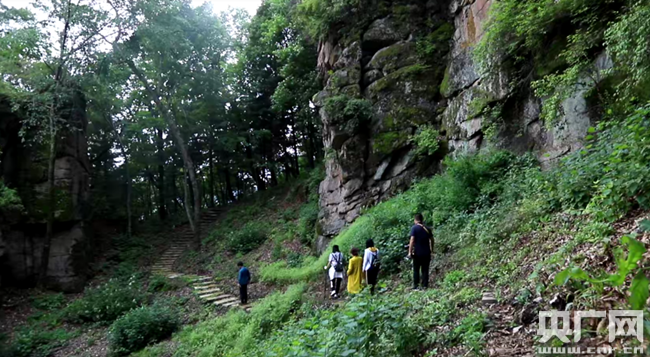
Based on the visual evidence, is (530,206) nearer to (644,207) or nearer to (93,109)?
(644,207)

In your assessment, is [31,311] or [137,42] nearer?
[31,311]

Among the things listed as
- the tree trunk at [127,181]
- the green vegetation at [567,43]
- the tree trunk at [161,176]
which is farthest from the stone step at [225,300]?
the tree trunk at [161,176]

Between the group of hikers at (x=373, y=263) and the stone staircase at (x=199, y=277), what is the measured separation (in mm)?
3762

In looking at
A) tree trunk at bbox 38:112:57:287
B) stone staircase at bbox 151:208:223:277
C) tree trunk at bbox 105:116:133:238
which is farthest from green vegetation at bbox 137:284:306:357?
tree trunk at bbox 105:116:133:238

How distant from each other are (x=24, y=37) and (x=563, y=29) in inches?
794

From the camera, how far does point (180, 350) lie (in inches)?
357

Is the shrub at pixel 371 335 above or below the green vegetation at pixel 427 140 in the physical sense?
below

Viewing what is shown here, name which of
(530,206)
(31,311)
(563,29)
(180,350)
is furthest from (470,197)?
(31,311)

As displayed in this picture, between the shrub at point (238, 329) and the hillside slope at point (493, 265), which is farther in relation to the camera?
the shrub at point (238, 329)

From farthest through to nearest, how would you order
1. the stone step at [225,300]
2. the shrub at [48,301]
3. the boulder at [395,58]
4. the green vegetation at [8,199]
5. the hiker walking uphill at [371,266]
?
the shrub at [48,301]
the green vegetation at [8,199]
the boulder at [395,58]
the stone step at [225,300]
the hiker walking uphill at [371,266]

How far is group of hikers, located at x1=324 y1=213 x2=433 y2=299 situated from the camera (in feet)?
22.0

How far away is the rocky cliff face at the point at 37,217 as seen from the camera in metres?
16.3

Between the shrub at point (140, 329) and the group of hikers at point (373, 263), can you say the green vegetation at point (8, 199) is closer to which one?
the shrub at point (140, 329)

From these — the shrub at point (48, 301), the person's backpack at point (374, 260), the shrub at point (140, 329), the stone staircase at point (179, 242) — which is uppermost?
the person's backpack at point (374, 260)
